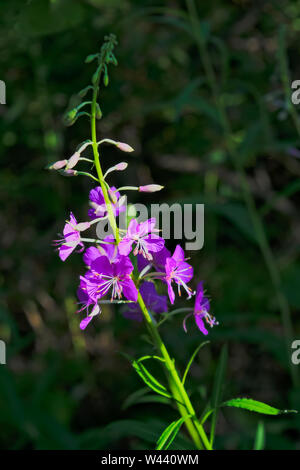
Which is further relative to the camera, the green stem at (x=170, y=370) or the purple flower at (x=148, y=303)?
the purple flower at (x=148, y=303)

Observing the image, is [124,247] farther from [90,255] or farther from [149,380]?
[149,380]

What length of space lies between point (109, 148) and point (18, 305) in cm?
149

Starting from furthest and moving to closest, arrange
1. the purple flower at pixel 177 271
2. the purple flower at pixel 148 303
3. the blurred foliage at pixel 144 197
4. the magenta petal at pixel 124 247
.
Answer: the blurred foliage at pixel 144 197 < the purple flower at pixel 148 303 < the purple flower at pixel 177 271 < the magenta petal at pixel 124 247

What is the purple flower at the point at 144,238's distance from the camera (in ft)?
4.25

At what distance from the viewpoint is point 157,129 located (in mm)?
4109

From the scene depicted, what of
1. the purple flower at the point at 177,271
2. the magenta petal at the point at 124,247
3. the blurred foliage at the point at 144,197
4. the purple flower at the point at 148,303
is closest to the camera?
the magenta petal at the point at 124,247

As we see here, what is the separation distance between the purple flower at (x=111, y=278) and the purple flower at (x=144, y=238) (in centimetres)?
5

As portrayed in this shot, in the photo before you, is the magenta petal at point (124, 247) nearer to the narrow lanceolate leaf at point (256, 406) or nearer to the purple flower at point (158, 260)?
the purple flower at point (158, 260)

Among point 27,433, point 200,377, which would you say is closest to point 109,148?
point 200,377

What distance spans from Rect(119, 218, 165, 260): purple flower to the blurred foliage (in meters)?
1.33

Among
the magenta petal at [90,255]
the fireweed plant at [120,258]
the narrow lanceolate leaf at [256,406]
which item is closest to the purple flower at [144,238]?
the fireweed plant at [120,258]

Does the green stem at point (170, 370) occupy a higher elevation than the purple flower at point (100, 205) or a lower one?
lower

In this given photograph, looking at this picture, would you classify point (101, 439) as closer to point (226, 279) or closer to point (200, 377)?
point (200, 377)

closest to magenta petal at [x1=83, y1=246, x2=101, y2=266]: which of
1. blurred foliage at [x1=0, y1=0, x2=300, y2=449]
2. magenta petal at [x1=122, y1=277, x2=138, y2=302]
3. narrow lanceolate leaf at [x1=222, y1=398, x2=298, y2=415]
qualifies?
magenta petal at [x1=122, y1=277, x2=138, y2=302]
